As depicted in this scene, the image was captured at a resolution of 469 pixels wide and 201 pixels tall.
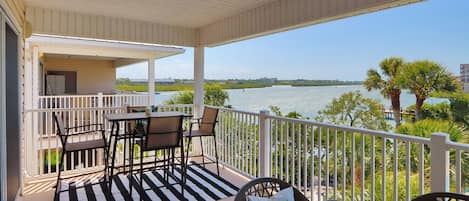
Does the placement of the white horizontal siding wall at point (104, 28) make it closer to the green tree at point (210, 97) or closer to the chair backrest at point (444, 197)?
the chair backrest at point (444, 197)

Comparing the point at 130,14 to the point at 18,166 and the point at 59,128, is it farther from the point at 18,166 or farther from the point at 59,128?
the point at 18,166

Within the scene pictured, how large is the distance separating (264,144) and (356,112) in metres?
9.05

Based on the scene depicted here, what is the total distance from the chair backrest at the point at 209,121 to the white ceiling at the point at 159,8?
144cm

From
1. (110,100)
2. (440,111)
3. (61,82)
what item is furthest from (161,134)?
(440,111)

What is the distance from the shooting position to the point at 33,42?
6180mm

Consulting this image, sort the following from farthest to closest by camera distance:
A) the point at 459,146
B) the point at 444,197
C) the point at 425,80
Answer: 1. the point at 425,80
2. the point at 459,146
3. the point at 444,197

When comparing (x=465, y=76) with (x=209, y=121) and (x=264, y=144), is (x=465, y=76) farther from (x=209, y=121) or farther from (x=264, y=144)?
(x=209, y=121)

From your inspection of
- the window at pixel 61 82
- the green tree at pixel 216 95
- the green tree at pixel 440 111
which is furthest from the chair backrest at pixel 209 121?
the green tree at pixel 216 95

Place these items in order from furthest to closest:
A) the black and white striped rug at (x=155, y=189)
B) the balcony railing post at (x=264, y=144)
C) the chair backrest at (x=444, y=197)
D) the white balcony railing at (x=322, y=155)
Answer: the balcony railing post at (x=264, y=144)
the black and white striped rug at (x=155, y=189)
the white balcony railing at (x=322, y=155)
the chair backrest at (x=444, y=197)

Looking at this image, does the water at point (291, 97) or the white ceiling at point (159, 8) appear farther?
the water at point (291, 97)

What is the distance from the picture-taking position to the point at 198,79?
217 inches

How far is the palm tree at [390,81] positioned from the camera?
1107 cm

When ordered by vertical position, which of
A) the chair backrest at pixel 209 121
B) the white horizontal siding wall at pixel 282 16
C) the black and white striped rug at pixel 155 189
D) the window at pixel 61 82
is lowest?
the black and white striped rug at pixel 155 189

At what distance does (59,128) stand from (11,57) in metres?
0.89
